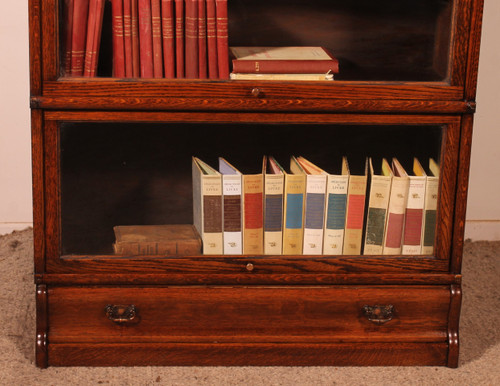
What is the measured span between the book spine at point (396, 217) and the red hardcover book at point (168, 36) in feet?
2.01

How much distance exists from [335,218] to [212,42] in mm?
529

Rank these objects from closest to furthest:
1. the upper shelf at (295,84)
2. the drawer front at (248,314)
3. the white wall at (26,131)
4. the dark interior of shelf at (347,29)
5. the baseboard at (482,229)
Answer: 1. the upper shelf at (295,84)
2. the drawer front at (248,314)
3. the dark interior of shelf at (347,29)
4. the white wall at (26,131)
5. the baseboard at (482,229)

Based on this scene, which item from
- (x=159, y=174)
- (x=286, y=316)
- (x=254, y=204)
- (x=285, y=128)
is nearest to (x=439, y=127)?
(x=285, y=128)

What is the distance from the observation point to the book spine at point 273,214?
162cm

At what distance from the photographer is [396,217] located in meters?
1.64

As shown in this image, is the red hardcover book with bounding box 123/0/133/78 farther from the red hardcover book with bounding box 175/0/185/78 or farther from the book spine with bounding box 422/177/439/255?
the book spine with bounding box 422/177/439/255

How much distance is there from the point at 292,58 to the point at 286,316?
0.63m

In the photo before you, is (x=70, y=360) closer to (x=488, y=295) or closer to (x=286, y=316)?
(x=286, y=316)

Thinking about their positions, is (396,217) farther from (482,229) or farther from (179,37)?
(482,229)

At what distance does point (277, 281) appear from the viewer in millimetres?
1585

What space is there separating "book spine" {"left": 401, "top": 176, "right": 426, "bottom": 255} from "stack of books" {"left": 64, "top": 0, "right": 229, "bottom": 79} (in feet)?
1.77

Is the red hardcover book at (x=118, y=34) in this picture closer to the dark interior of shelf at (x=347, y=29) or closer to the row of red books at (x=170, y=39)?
the row of red books at (x=170, y=39)

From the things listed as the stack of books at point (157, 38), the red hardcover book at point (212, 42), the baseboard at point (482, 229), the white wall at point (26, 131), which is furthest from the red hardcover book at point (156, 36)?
the baseboard at point (482, 229)

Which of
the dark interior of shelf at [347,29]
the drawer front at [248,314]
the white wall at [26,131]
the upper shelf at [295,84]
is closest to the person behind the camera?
the upper shelf at [295,84]
